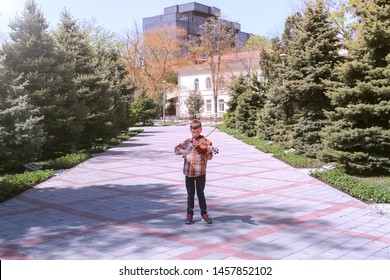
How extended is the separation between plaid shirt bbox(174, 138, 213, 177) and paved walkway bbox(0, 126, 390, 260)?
0.85 metres

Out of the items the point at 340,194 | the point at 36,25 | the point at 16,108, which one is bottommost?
the point at 340,194

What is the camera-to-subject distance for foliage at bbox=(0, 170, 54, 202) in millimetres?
8937

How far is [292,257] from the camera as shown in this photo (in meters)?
5.08

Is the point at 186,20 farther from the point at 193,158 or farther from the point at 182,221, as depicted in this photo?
the point at 193,158

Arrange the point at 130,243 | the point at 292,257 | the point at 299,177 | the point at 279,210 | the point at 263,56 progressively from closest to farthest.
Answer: the point at 292,257, the point at 130,243, the point at 279,210, the point at 299,177, the point at 263,56

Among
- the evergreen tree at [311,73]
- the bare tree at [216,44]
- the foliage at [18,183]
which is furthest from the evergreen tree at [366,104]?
the bare tree at [216,44]

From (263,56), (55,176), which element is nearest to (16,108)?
(55,176)

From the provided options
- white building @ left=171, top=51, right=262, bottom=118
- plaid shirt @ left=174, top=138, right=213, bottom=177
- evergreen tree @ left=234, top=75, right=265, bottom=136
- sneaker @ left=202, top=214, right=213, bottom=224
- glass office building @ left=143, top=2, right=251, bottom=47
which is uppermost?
glass office building @ left=143, top=2, right=251, bottom=47

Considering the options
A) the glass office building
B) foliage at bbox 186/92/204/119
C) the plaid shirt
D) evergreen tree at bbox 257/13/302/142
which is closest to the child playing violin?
the plaid shirt

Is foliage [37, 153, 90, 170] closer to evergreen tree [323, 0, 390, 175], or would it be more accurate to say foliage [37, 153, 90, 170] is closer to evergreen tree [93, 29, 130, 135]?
evergreen tree [323, 0, 390, 175]

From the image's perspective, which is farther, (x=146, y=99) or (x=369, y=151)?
(x=146, y=99)

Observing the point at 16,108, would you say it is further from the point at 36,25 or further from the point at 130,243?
the point at 130,243
